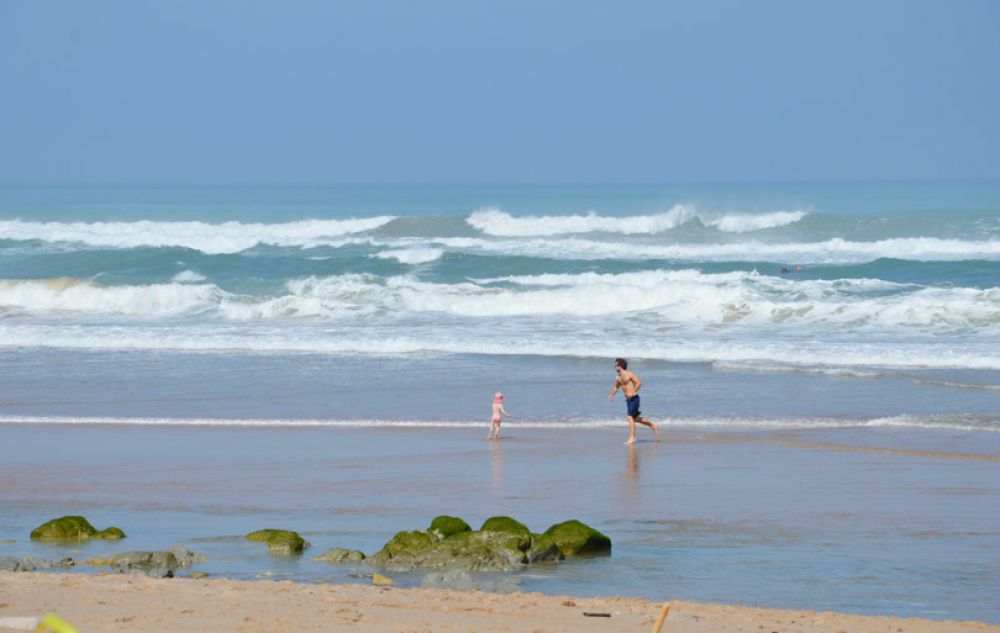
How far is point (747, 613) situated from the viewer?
7.60m

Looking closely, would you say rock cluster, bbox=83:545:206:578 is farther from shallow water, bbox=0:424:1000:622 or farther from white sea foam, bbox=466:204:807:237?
white sea foam, bbox=466:204:807:237

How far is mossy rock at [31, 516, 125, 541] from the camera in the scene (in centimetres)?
980

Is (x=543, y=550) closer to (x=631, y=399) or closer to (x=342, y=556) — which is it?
(x=342, y=556)

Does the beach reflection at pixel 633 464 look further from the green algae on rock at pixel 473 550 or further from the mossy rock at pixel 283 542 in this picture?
the mossy rock at pixel 283 542

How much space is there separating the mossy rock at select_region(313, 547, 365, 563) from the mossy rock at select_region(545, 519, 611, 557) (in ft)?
4.44

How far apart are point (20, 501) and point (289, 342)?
12210 mm

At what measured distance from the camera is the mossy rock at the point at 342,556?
9.03 metres

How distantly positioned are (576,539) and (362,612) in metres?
2.11

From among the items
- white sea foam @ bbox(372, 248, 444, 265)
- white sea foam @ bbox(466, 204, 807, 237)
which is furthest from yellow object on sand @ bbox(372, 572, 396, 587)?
white sea foam @ bbox(466, 204, 807, 237)

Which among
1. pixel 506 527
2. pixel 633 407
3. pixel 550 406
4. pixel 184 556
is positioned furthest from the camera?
pixel 550 406

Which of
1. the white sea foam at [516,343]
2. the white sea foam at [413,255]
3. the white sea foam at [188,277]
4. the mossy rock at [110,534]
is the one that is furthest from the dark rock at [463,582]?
the white sea foam at [413,255]

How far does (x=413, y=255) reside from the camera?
1598 inches

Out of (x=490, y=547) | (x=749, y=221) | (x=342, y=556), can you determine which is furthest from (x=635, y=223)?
(x=342, y=556)

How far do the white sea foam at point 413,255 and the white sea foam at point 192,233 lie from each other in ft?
24.8
